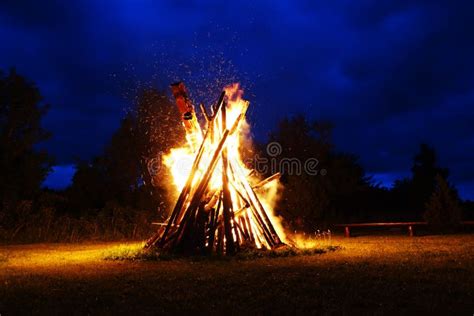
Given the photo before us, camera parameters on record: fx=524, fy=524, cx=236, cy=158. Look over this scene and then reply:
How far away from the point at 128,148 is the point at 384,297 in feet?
79.7

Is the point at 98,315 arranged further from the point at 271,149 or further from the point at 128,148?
the point at 271,149

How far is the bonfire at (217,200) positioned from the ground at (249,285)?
1.24m

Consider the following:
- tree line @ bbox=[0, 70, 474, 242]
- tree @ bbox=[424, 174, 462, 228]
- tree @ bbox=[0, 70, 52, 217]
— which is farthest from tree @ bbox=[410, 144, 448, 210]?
tree @ bbox=[0, 70, 52, 217]

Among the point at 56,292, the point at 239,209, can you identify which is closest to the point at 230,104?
the point at 239,209

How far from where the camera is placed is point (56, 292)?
7215mm

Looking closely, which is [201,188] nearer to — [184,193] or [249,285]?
[184,193]


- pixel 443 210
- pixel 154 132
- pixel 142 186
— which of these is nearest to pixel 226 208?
pixel 443 210

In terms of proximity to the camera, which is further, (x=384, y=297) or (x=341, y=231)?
(x=341, y=231)

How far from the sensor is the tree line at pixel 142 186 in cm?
1938

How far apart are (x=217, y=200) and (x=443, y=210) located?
11.0 meters

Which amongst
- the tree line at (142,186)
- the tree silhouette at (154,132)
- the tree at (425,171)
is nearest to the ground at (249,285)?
the tree line at (142,186)

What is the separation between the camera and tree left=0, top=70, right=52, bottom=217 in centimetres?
2062

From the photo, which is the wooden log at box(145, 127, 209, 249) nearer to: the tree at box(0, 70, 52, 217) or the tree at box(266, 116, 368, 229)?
the tree at box(0, 70, 52, 217)

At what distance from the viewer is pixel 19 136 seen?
21.0 metres
